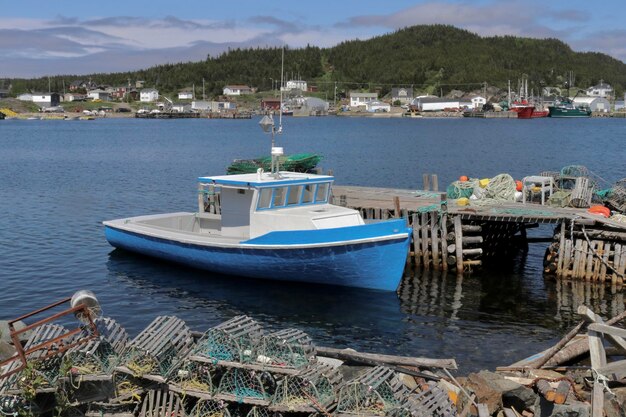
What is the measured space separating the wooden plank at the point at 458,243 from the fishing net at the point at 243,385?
15.1m

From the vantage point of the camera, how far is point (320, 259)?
22.2m

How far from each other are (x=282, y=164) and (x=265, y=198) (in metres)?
10.6

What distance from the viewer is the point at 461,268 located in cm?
2527

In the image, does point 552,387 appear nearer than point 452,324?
Yes

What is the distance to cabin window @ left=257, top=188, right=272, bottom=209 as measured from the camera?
23656mm

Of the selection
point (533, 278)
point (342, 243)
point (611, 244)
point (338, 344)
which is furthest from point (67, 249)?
point (611, 244)

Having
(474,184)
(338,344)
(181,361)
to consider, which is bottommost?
(338,344)

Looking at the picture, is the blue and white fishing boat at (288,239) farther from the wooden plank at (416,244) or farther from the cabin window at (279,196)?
the wooden plank at (416,244)

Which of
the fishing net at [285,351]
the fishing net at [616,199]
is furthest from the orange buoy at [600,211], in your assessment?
the fishing net at [285,351]

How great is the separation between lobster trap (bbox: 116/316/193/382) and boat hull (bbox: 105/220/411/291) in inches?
369

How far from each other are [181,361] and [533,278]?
1676 cm

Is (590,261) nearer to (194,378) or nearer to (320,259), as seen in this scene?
(320,259)

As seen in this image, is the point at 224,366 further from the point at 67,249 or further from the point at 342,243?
the point at 67,249

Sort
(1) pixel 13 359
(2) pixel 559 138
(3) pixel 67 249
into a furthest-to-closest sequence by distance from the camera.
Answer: (2) pixel 559 138
(3) pixel 67 249
(1) pixel 13 359
